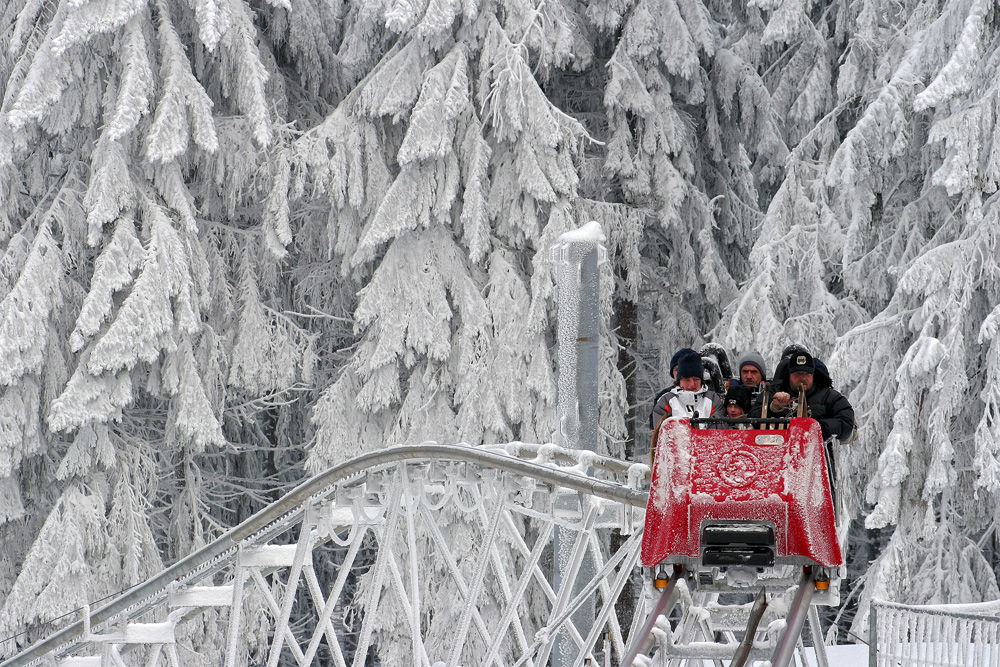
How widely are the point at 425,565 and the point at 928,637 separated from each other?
282 inches

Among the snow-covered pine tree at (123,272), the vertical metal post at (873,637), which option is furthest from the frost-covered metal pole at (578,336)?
the snow-covered pine tree at (123,272)

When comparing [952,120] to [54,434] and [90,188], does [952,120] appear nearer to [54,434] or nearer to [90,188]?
[90,188]

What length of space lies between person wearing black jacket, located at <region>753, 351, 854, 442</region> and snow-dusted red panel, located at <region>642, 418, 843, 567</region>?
0.79 m

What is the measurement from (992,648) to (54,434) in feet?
34.5

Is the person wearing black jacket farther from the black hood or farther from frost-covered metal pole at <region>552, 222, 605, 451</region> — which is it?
frost-covered metal pole at <region>552, 222, 605, 451</region>

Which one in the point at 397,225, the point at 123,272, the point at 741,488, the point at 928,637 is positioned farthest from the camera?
the point at 397,225

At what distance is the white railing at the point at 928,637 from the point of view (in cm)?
782

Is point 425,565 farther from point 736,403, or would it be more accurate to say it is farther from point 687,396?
point 736,403

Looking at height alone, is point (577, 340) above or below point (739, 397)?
above

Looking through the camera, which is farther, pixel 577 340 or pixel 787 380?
pixel 577 340

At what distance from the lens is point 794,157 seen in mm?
14172

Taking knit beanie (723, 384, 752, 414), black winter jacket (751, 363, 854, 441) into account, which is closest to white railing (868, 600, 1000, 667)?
black winter jacket (751, 363, 854, 441)

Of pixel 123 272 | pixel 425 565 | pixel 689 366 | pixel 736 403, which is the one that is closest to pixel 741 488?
pixel 736 403

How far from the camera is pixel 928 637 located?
7910 millimetres
